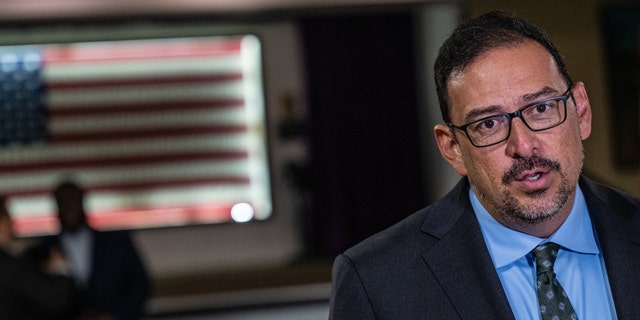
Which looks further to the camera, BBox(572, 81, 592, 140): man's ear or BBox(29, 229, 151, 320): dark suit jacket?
BBox(29, 229, 151, 320): dark suit jacket

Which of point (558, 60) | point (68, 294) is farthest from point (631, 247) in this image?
point (68, 294)

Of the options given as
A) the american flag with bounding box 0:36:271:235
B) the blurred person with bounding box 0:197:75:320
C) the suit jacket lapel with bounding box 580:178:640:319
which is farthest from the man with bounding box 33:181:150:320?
the american flag with bounding box 0:36:271:235

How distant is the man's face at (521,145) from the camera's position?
1559 millimetres

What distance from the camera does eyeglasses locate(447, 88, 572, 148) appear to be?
1566 millimetres

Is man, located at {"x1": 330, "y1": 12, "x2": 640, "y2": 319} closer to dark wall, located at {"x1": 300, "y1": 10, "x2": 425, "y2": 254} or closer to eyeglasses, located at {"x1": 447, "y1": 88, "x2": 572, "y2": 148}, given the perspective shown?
eyeglasses, located at {"x1": 447, "y1": 88, "x2": 572, "y2": 148}

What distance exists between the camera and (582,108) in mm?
1688

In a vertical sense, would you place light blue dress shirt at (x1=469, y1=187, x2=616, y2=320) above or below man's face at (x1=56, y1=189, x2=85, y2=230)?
above

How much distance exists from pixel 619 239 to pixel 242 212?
20.1 ft

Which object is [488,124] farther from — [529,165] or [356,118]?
[356,118]

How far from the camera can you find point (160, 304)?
6.73 m

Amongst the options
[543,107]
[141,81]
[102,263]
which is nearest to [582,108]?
[543,107]

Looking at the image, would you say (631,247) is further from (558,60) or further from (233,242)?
(233,242)

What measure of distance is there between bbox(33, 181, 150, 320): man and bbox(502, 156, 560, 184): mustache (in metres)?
2.91

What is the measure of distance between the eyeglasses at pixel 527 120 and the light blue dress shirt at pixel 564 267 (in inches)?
5.7
